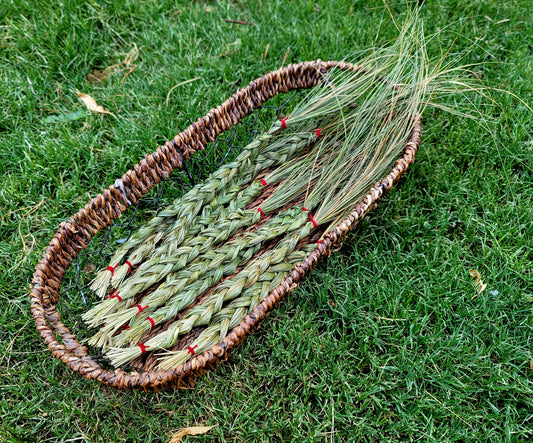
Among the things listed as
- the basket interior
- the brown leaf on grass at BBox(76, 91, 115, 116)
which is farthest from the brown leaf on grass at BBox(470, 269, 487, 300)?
the brown leaf on grass at BBox(76, 91, 115, 116)

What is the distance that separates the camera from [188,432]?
1393mm

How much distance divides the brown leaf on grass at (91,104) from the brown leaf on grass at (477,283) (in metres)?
1.67

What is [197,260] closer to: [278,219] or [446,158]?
[278,219]

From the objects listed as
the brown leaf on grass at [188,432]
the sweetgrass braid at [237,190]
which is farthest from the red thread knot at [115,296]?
the brown leaf on grass at [188,432]

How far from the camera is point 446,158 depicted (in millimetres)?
1982

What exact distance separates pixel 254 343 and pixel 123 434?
488mm

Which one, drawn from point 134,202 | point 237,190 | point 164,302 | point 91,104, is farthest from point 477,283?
point 91,104

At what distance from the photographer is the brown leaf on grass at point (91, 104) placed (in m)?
2.12

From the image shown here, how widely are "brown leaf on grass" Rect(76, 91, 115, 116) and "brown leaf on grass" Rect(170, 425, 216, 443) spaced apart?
1408 mm

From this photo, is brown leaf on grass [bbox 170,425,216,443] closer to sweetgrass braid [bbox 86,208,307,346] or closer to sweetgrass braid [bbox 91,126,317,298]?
sweetgrass braid [bbox 86,208,307,346]

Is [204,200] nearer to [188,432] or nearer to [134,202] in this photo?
[134,202]

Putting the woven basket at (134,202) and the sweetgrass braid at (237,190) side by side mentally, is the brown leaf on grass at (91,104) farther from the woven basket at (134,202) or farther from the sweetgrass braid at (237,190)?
the sweetgrass braid at (237,190)

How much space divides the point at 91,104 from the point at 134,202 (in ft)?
2.56

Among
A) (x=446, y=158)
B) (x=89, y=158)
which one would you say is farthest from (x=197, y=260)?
(x=446, y=158)
